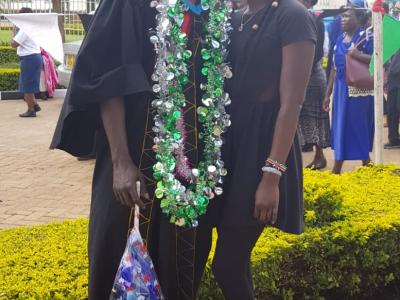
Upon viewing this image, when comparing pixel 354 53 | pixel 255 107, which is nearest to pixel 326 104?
pixel 354 53

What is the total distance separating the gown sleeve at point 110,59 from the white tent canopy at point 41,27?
6.98 metres

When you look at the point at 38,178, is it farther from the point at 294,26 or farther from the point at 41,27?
the point at 294,26

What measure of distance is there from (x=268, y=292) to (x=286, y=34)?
161 cm

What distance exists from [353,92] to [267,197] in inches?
158

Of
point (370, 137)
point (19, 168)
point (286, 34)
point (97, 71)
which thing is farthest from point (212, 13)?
point (19, 168)

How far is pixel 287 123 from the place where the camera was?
2207 millimetres

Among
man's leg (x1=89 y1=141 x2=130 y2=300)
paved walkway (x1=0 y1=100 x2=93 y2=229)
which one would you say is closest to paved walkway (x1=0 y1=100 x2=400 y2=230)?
paved walkway (x1=0 y1=100 x2=93 y2=229)

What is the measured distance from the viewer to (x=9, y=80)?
13.2 metres

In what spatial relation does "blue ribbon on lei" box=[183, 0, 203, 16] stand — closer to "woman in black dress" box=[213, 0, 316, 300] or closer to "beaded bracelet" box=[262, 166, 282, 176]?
"woman in black dress" box=[213, 0, 316, 300]

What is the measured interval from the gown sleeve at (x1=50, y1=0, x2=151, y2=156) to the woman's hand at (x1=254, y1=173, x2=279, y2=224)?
1.74ft

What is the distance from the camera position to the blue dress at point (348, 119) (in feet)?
19.7

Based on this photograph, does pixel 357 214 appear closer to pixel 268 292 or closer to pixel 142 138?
pixel 268 292

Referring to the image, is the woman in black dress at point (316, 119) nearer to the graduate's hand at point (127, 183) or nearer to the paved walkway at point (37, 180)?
the paved walkway at point (37, 180)

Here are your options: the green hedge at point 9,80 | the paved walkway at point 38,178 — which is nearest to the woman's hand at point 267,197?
the paved walkway at point 38,178
